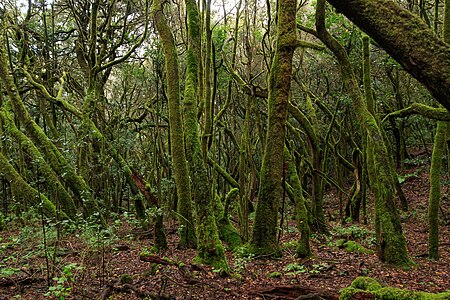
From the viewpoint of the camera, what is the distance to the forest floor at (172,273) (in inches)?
221

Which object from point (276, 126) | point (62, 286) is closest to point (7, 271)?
point (62, 286)

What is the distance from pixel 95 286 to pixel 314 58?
1719 cm

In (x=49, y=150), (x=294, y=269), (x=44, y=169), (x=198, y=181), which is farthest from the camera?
(x=49, y=150)

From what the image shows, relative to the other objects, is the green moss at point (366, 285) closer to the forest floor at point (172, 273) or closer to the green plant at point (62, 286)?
the forest floor at point (172, 273)

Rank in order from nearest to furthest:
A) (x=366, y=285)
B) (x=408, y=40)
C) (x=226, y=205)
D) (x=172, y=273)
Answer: (x=408, y=40) < (x=366, y=285) < (x=172, y=273) < (x=226, y=205)

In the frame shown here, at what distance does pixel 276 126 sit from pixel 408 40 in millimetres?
6030

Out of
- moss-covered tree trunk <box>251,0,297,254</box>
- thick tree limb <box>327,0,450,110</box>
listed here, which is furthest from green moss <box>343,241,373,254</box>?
thick tree limb <box>327,0,450,110</box>

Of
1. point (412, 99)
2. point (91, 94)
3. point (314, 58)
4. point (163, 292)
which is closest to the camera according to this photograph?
point (163, 292)

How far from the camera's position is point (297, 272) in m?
6.77

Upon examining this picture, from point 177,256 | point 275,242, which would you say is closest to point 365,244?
point 275,242

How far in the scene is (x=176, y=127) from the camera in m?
9.27

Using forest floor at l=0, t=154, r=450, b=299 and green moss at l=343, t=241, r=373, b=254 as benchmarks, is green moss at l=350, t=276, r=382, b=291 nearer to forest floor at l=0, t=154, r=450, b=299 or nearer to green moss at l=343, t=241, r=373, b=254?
forest floor at l=0, t=154, r=450, b=299

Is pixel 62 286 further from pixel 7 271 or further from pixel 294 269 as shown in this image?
pixel 294 269

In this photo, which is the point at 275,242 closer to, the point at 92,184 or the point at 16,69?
the point at 92,184
